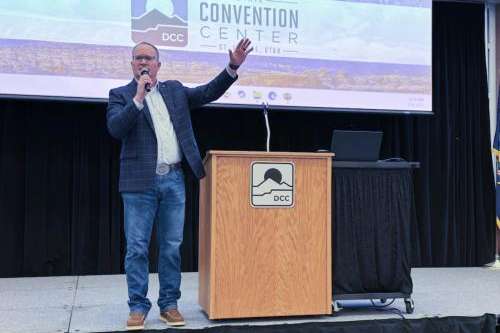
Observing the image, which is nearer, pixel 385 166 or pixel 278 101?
pixel 385 166

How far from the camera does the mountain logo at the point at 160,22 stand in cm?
389

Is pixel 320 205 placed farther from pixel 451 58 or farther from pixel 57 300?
pixel 451 58

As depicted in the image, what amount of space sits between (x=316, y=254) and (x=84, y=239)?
2256mm

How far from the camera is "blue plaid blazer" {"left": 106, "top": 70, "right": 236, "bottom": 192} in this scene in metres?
2.32

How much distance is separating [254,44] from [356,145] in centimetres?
173

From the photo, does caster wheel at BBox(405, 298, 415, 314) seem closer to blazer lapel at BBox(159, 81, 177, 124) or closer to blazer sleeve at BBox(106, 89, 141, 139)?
blazer lapel at BBox(159, 81, 177, 124)

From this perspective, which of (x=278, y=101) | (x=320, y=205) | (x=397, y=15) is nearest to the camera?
(x=320, y=205)

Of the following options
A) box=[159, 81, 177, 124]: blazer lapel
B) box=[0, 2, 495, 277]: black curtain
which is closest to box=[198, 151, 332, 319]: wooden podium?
box=[159, 81, 177, 124]: blazer lapel

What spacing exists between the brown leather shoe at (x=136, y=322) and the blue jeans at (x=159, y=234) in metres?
0.02

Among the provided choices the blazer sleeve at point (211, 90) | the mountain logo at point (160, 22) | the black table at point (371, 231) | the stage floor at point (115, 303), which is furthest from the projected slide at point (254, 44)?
the black table at point (371, 231)

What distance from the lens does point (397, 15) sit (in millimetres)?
4387

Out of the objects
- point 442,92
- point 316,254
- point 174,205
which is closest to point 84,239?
point 174,205

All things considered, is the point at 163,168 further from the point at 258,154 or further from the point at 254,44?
the point at 254,44

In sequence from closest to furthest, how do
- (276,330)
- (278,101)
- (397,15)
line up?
(276,330) < (278,101) < (397,15)
